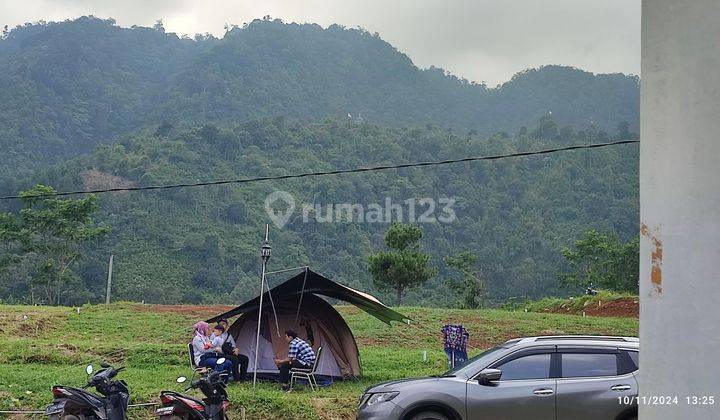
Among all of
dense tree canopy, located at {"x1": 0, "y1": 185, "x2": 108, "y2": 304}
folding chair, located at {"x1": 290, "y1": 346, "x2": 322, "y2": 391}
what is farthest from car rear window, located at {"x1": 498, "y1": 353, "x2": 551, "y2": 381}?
dense tree canopy, located at {"x1": 0, "y1": 185, "x2": 108, "y2": 304}

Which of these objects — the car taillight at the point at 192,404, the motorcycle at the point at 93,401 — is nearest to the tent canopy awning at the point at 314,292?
the motorcycle at the point at 93,401

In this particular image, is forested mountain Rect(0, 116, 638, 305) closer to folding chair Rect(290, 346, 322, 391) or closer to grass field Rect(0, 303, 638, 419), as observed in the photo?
grass field Rect(0, 303, 638, 419)

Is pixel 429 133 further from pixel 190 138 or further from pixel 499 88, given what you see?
pixel 499 88

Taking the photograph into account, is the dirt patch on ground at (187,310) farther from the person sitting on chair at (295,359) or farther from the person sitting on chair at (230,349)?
the person sitting on chair at (295,359)

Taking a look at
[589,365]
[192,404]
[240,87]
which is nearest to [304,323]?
[192,404]

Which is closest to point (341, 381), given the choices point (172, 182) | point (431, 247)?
point (431, 247)

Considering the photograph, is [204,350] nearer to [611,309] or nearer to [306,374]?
[306,374]

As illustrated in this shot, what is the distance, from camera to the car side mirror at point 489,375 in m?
9.47

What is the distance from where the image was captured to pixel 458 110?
105812 millimetres

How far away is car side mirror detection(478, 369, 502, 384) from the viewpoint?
373 inches

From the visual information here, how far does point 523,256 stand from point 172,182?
23725 millimetres

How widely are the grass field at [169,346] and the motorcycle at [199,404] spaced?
72.7 inches

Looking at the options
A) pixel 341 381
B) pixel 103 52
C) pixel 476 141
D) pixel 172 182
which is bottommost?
pixel 341 381

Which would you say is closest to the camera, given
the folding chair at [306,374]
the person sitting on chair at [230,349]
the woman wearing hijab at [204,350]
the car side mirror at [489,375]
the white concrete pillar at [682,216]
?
the white concrete pillar at [682,216]
